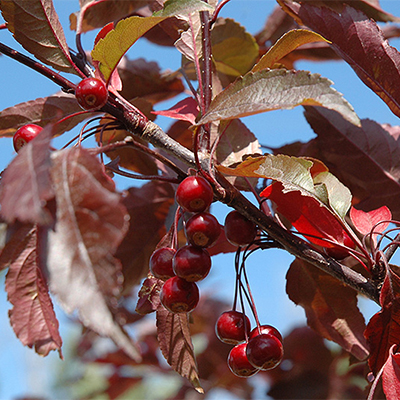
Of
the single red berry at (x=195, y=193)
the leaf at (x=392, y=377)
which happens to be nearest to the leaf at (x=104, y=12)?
the single red berry at (x=195, y=193)

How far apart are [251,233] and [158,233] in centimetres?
50

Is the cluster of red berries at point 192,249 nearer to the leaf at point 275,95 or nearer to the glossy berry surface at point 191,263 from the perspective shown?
the glossy berry surface at point 191,263

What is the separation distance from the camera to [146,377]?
2035mm

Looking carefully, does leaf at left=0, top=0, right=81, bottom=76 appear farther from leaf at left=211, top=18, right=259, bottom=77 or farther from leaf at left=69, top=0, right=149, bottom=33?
leaf at left=211, top=18, right=259, bottom=77

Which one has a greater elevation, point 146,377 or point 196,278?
point 196,278

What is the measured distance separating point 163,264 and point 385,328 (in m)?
0.41

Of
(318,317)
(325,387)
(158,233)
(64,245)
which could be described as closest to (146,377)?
(325,387)

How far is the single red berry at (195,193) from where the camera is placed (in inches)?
29.4

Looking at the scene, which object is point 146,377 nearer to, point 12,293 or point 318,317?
point 318,317

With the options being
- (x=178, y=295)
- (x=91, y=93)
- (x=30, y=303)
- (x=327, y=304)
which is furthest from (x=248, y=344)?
(x=91, y=93)

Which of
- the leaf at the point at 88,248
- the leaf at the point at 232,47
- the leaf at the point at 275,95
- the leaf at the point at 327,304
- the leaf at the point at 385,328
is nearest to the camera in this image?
the leaf at the point at 88,248

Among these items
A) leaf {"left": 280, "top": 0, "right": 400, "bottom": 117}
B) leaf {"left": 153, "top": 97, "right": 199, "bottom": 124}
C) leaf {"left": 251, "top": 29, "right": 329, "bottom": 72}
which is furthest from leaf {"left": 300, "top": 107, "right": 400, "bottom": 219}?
leaf {"left": 251, "top": 29, "right": 329, "bottom": 72}

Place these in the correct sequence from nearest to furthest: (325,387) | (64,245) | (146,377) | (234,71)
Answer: (64,245) < (234,71) < (325,387) < (146,377)

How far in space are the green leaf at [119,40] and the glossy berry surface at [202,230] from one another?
0.31 m
